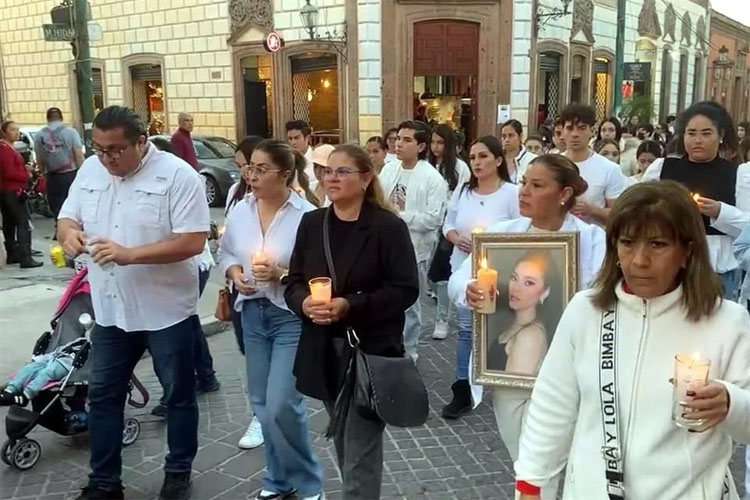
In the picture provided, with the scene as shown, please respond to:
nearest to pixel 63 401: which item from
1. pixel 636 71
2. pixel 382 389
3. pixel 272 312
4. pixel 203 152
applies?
pixel 272 312

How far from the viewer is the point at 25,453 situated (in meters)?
4.32

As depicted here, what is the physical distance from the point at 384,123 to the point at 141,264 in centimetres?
1602

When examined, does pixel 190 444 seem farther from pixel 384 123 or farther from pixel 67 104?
pixel 67 104

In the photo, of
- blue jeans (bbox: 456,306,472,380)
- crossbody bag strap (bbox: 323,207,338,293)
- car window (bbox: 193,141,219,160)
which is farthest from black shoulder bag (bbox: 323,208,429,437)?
car window (bbox: 193,141,219,160)

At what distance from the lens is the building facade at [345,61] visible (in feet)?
62.5

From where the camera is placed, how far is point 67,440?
4.70m

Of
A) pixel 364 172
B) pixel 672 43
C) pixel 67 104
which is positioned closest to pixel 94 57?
pixel 67 104

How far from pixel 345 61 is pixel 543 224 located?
657 inches

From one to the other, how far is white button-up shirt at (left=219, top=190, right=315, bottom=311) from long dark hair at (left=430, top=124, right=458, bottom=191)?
10.6ft

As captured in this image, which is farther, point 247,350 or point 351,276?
point 247,350

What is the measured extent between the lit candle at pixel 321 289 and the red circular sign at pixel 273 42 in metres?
17.1

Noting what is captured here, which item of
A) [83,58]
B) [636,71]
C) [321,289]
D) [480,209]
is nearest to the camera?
[321,289]

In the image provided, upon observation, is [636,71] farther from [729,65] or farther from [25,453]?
[729,65]

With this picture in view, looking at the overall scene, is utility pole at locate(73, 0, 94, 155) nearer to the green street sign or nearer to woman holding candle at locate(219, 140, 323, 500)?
the green street sign
